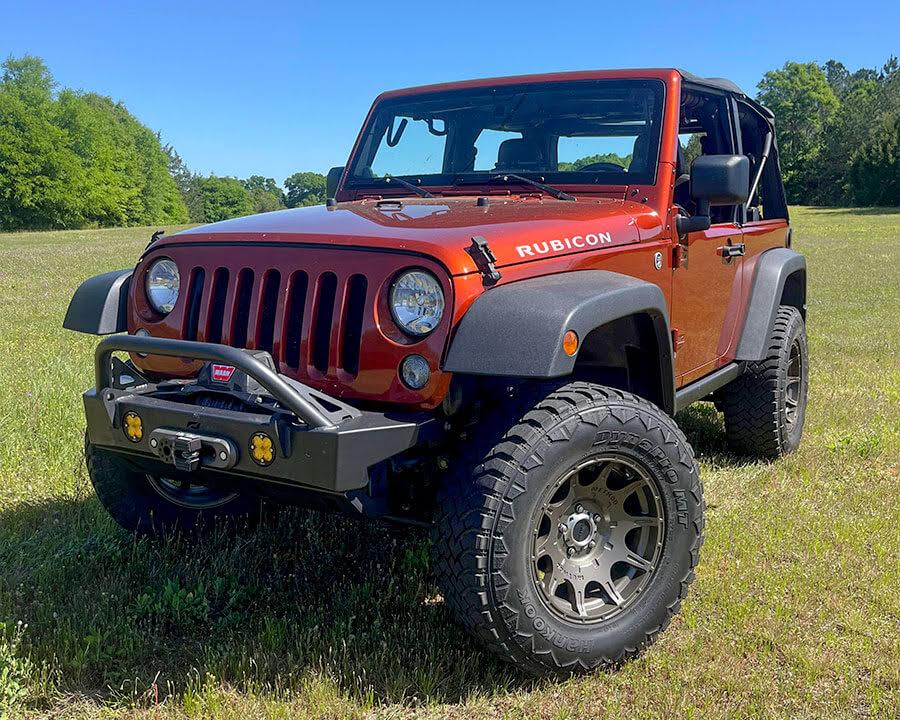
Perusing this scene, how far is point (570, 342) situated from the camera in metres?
2.60

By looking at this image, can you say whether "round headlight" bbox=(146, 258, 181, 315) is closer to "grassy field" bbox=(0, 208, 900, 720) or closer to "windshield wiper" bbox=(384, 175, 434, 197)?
"grassy field" bbox=(0, 208, 900, 720)

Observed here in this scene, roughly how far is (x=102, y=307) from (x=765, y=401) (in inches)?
138

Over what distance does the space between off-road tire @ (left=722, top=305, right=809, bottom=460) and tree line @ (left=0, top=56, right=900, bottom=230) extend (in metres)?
54.4

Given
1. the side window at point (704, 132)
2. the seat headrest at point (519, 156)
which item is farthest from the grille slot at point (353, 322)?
the side window at point (704, 132)

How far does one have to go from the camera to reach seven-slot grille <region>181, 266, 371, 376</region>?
2.78 metres

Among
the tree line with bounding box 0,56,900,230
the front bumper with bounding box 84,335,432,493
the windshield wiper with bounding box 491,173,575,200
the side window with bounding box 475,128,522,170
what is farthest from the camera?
the tree line with bounding box 0,56,900,230

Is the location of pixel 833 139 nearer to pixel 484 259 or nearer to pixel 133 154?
pixel 133 154

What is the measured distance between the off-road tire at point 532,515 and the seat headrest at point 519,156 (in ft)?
4.94

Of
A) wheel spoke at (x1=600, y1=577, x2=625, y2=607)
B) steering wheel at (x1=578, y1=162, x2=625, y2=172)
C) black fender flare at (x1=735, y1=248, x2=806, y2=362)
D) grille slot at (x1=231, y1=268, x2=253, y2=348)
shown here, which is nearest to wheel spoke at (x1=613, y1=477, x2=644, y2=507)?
wheel spoke at (x1=600, y1=577, x2=625, y2=607)

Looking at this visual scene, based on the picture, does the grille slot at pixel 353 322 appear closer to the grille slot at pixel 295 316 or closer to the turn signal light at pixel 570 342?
the grille slot at pixel 295 316

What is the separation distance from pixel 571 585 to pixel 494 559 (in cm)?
46

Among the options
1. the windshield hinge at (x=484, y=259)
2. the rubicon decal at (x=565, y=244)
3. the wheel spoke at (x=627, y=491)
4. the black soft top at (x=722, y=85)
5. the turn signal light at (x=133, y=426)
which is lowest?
the wheel spoke at (x=627, y=491)

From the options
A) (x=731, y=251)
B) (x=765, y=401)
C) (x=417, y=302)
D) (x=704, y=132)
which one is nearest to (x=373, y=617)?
(x=417, y=302)

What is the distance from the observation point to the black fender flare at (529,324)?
2.48 metres
